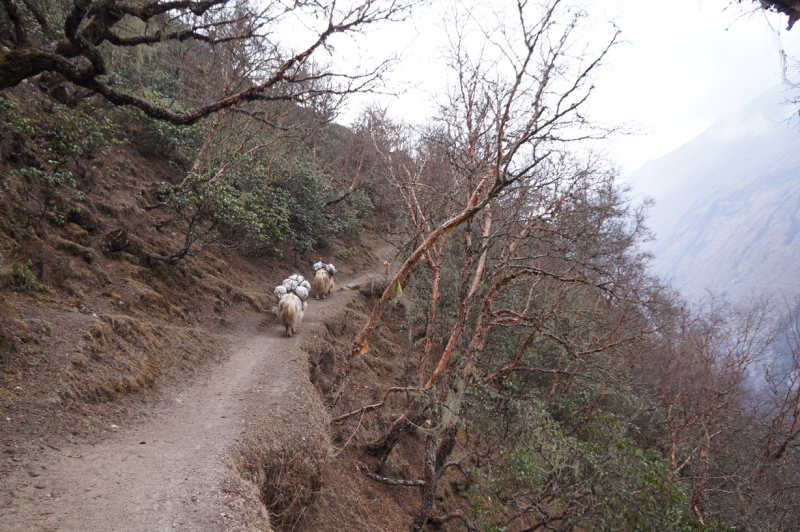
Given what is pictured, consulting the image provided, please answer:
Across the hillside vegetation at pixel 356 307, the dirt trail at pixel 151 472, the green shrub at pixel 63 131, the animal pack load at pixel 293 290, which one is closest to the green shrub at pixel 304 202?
the hillside vegetation at pixel 356 307

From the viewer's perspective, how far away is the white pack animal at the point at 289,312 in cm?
895

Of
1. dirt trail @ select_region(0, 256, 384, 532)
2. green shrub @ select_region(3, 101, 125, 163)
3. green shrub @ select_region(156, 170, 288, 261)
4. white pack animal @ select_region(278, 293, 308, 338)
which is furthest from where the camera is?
white pack animal @ select_region(278, 293, 308, 338)

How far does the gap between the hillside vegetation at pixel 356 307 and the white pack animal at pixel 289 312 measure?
2.49ft

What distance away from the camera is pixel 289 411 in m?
5.74

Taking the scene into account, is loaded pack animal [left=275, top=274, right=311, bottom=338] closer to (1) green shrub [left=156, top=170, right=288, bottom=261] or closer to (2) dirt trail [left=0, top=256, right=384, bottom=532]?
(1) green shrub [left=156, top=170, right=288, bottom=261]

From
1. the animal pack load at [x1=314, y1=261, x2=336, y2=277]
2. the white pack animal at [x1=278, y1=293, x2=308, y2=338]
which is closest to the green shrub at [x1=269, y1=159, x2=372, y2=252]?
the animal pack load at [x1=314, y1=261, x2=336, y2=277]

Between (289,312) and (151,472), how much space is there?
17.6 ft

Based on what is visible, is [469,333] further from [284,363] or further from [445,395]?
[284,363]

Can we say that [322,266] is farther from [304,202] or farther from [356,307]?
[304,202]

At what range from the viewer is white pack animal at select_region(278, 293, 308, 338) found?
29.3 feet

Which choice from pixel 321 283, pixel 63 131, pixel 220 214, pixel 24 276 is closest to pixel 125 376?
pixel 24 276

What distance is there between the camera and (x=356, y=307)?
13219mm

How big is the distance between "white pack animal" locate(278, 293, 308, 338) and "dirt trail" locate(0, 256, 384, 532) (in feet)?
9.26

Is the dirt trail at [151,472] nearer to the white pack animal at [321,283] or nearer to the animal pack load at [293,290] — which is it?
the animal pack load at [293,290]
